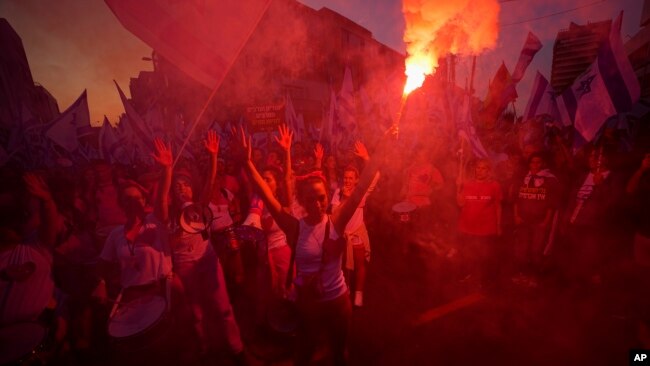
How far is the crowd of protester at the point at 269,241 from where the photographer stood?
2596 millimetres

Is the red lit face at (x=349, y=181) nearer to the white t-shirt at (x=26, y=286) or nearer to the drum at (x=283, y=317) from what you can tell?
the drum at (x=283, y=317)

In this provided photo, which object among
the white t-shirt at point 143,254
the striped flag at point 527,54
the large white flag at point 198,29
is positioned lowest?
the white t-shirt at point 143,254

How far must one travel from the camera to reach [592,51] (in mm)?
6996

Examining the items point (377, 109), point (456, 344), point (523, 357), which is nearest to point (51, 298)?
point (456, 344)

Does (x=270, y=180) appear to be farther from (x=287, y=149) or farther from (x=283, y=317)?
(x=283, y=317)

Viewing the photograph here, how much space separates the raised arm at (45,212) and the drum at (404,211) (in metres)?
4.82

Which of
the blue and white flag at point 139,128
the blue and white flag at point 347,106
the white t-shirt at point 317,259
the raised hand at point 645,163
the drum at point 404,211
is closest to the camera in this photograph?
the white t-shirt at point 317,259

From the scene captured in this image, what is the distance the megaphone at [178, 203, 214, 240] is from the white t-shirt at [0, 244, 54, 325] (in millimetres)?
1395

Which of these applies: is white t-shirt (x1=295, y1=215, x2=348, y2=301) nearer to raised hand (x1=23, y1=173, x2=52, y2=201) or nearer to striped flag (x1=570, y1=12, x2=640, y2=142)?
raised hand (x1=23, y1=173, x2=52, y2=201)

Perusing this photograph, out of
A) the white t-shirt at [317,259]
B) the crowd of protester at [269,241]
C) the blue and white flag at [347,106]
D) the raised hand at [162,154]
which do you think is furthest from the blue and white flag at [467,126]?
the raised hand at [162,154]

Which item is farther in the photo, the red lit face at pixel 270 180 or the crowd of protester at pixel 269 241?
the red lit face at pixel 270 180

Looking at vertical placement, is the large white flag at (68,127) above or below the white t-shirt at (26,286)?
above

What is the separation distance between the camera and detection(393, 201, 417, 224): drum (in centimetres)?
544

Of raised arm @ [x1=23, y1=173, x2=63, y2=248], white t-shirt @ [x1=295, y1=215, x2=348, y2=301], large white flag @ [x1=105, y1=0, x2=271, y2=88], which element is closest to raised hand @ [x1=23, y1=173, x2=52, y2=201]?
raised arm @ [x1=23, y1=173, x2=63, y2=248]
